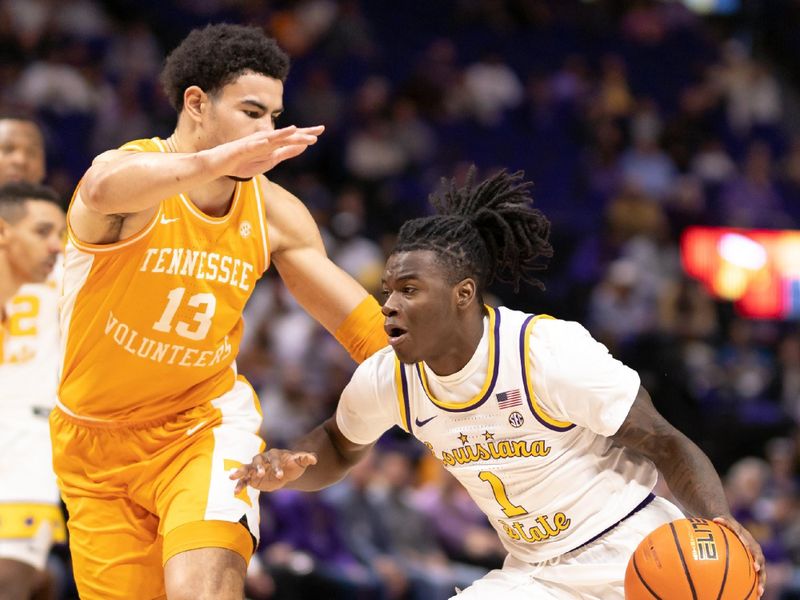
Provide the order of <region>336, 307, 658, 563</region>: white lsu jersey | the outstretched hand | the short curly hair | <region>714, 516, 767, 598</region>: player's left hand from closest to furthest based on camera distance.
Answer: the outstretched hand → <region>714, 516, 767, 598</region>: player's left hand → <region>336, 307, 658, 563</region>: white lsu jersey → the short curly hair

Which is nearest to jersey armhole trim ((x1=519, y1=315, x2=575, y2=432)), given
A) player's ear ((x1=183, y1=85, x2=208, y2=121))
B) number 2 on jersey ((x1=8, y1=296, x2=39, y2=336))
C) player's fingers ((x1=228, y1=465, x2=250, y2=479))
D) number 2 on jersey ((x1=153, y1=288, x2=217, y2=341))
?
player's fingers ((x1=228, y1=465, x2=250, y2=479))

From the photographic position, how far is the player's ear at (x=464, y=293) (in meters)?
4.56

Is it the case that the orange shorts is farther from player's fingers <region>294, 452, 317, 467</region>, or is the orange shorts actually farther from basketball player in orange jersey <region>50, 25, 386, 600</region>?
player's fingers <region>294, 452, 317, 467</region>

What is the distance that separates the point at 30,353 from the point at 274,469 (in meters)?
2.21

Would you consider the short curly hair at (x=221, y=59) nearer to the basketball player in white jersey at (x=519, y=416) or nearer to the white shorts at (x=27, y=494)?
the basketball player in white jersey at (x=519, y=416)

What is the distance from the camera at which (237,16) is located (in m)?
13.6

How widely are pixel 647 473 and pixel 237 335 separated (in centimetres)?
167

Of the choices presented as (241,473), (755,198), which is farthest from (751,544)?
(755,198)

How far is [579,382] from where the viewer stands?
4.35 metres

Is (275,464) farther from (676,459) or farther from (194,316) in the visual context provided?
(676,459)

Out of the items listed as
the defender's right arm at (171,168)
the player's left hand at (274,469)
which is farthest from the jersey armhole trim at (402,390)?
the defender's right arm at (171,168)

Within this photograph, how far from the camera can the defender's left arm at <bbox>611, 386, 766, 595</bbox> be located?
14.1 feet

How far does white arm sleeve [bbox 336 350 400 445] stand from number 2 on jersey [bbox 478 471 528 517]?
45 centimetres

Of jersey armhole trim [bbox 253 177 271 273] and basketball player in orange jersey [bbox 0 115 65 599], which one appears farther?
basketball player in orange jersey [bbox 0 115 65 599]
